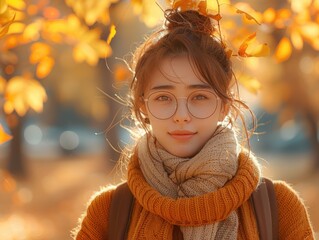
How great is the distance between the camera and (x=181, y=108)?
2.86 m

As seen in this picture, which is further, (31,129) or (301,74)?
(31,129)

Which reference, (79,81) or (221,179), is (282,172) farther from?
(221,179)

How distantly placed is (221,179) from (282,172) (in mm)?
14579

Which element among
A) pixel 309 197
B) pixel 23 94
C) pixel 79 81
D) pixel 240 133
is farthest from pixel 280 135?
pixel 240 133

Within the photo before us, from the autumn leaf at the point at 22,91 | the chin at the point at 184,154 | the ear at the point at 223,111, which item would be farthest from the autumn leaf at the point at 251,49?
the autumn leaf at the point at 22,91

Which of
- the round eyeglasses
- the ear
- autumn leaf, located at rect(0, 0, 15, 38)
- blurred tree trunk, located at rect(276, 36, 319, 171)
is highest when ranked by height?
blurred tree trunk, located at rect(276, 36, 319, 171)

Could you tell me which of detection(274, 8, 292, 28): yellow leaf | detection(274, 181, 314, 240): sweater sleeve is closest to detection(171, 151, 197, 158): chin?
detection(274, 181, 314, 240): sweater sleeve

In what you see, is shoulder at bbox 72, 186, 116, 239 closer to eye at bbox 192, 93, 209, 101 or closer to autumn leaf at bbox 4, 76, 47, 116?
eye at bbox 192, 93, 209, 101

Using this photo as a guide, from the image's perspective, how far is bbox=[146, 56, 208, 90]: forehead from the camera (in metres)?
2.88

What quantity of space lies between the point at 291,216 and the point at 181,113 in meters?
0.62

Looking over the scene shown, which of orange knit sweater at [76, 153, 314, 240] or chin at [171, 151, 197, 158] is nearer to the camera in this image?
orange knit sweater at [76, 153, 314, 240]

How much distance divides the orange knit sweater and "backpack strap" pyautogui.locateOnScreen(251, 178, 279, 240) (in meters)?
0.03

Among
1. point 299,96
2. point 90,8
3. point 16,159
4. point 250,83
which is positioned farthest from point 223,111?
point 16,159

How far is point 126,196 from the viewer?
3.04 metres
